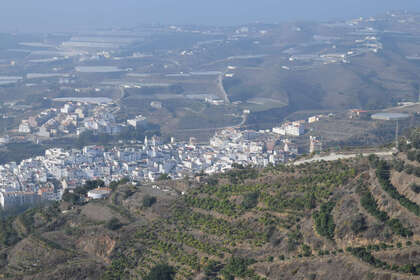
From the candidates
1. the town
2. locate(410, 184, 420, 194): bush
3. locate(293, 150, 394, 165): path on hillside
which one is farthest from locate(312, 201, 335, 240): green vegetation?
the town

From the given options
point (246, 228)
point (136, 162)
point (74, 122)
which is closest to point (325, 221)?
point (246, 228)

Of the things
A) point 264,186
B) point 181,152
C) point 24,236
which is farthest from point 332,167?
point 181,152

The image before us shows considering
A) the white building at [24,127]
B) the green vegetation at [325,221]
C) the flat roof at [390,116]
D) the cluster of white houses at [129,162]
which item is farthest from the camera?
the white building at [24,127]

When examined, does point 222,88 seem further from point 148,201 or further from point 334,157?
point 148,201

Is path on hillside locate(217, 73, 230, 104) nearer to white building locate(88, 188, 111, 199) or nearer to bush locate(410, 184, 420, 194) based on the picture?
white building locate(88, 188, 111, 199)

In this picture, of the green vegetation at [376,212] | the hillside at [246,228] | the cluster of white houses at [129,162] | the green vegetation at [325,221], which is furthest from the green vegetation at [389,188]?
the cluster of white houses at [129,162]

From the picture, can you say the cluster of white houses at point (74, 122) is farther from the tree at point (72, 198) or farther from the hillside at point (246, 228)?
the hillside at point (246, 228)
